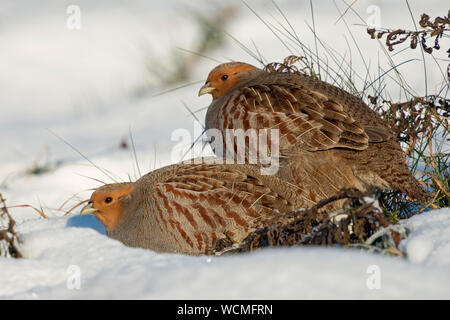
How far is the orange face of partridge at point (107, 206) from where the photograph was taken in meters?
3.34

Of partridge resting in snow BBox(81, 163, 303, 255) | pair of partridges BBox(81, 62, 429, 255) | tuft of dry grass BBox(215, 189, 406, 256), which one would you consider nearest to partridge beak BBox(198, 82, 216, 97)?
pair of partridges BBox(81, 62, 429, 255)

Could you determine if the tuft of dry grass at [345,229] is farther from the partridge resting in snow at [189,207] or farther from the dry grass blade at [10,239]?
the dry grass blade at [10,239]

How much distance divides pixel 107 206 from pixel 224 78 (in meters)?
1.23

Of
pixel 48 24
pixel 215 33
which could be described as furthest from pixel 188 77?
pixel 48 24

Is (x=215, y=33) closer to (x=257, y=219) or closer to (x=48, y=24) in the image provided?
(x=48, y=24)

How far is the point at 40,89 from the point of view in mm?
8359

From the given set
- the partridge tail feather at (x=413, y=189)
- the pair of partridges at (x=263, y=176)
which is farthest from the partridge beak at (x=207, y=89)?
the partridge tail feather at (x=413, y=189)

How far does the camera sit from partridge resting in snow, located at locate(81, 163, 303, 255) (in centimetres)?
320

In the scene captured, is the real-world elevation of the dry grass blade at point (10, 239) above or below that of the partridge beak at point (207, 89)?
below

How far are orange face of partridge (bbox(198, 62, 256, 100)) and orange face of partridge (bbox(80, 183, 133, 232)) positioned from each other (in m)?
1.05

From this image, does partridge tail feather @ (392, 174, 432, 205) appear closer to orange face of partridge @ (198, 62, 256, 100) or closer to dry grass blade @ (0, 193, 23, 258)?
orange face of partridge @ (198, 62, 256, 100)

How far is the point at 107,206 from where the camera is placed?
335cm

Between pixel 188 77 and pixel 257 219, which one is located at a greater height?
pixel 188 77
